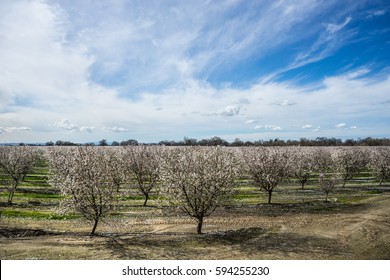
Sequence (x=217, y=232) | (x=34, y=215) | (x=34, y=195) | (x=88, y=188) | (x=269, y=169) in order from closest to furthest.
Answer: (x=88, y=188), (x=217, y=232), (x=34, y=215), (x=269, y=169), (x=34, y=195)

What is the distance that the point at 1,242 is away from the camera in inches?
1042

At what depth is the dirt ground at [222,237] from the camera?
2338 cm

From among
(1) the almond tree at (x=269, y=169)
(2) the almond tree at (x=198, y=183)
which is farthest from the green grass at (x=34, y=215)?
(1) the almond tree at (x=269, y=169)

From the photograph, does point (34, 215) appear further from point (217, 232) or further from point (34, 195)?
point (217, 232)

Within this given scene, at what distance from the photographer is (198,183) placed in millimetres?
28969

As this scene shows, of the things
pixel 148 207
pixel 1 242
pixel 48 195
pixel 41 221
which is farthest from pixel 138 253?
pixel 48 195

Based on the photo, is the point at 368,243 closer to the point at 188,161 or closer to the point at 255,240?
the point at 255,240

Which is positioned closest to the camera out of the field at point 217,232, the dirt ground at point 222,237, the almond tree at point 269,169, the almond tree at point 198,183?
the dirt ground at point 222,237

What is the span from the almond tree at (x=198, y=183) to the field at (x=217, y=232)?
7.73 feet

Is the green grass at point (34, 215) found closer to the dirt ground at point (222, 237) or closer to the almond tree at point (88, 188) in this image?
the dirt ground at point (222, 237)

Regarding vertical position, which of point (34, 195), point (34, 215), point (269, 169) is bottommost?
point (34, 215)

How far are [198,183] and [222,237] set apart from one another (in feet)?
17.1

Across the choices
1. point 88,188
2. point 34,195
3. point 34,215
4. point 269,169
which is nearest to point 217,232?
point 88,188

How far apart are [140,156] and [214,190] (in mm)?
28513
